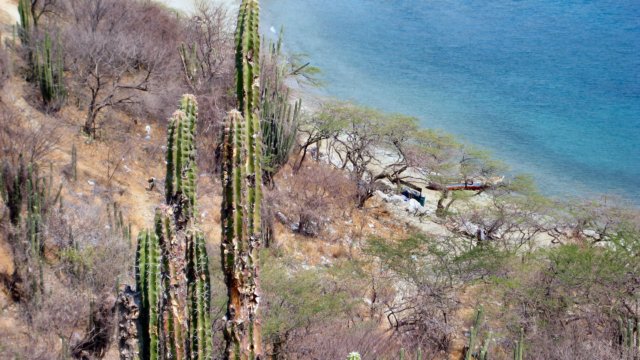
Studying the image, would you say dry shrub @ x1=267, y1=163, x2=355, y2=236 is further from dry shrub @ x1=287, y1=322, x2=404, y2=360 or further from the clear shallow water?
the clear shallow water

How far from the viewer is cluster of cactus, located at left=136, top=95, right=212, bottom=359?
20.5 ft

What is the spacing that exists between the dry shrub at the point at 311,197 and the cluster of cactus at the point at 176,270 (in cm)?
1065

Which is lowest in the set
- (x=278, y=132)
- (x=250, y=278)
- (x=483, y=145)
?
(x=483, y=145)

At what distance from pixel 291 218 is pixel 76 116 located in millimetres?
6194

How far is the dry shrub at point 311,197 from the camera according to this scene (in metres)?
17.3

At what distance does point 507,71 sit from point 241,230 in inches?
1258

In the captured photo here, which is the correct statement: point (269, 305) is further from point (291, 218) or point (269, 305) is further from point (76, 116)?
point (76, 116)

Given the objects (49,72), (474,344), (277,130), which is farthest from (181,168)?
(277,130)

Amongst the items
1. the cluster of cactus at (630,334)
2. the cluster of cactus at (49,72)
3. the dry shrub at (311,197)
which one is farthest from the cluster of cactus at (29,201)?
the cluster of cactus at (630,334)

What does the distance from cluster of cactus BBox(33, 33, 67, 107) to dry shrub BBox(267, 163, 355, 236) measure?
598cm

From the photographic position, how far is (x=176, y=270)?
629 centimetres

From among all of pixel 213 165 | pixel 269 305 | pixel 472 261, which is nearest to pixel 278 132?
pixel 213 165

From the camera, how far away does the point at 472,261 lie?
1425 centimetres

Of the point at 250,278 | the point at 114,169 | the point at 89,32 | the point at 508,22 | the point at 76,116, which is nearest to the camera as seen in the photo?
the point at 250,278
